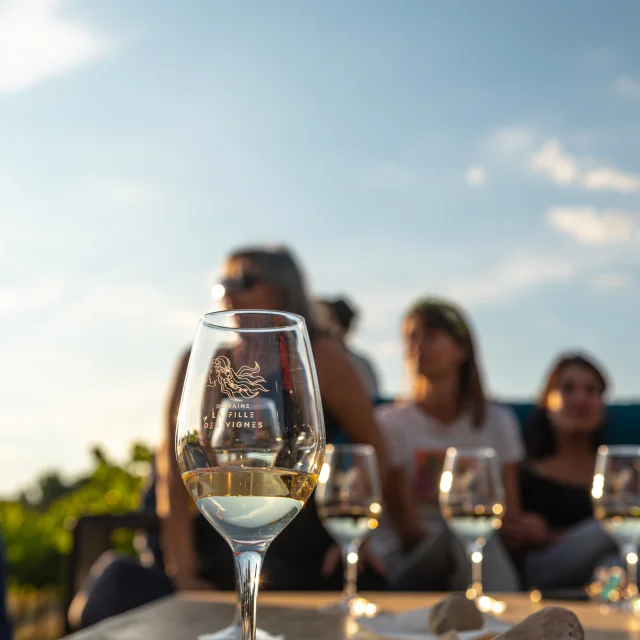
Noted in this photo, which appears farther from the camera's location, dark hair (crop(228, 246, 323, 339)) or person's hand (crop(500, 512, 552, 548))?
person's hand (crop(500, 512, 552, 548))

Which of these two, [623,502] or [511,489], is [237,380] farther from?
[511,489]

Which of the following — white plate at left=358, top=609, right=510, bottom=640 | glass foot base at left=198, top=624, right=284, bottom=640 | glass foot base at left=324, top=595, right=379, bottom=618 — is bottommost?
glass foot base at left=324, top=595, right=379, bottom=618

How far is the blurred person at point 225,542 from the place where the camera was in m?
1.97

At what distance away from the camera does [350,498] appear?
56.8 inches

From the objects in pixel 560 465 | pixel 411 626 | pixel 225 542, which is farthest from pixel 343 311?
pixel 411 626

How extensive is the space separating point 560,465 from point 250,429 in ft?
10.8

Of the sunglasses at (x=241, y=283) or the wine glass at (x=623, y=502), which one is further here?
the sunglasses at (x=241, y=283)

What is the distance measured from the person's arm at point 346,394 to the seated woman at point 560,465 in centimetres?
95

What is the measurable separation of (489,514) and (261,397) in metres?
0.97

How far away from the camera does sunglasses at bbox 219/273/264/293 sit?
91.8 inches

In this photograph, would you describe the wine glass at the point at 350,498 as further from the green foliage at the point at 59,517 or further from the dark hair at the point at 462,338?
the green foliage at the point at 59,517

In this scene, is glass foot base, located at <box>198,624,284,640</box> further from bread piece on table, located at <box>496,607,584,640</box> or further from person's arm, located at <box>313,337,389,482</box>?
person's arm, located at <box>313,337,389,482</box>

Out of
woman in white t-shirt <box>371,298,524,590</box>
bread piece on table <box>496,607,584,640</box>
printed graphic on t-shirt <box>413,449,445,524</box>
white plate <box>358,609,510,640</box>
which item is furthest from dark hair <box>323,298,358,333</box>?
bread piece on table <box>496,607,584,640</box>

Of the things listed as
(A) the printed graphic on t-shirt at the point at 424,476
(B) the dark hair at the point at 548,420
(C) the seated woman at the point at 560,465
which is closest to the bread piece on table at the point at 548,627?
(A) the printed graphic on t-shirt at the point at 424,476
